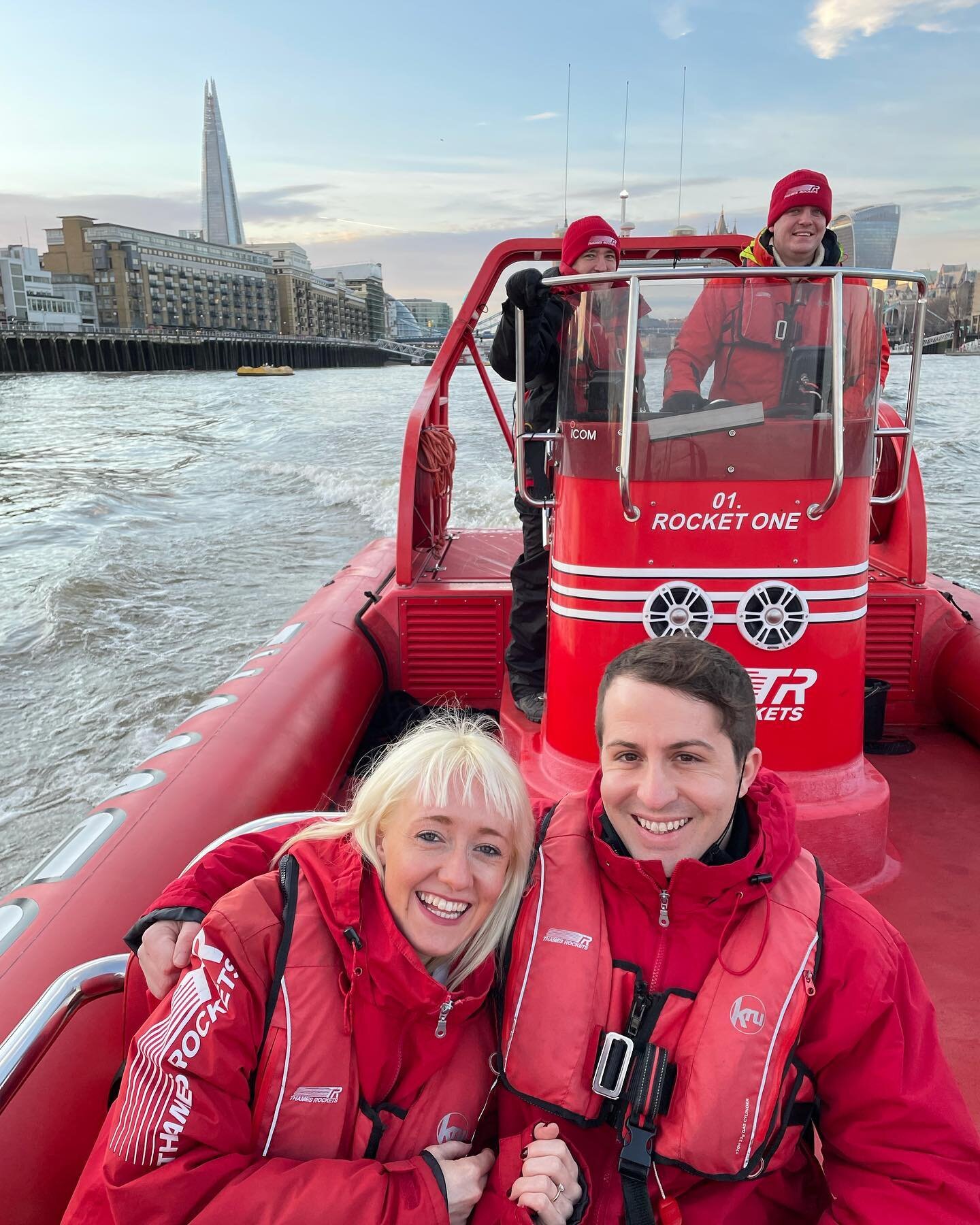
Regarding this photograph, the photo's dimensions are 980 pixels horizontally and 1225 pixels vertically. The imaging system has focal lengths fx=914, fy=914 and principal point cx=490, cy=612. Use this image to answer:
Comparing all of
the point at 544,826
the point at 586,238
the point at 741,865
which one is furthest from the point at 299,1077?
the point at 586,238

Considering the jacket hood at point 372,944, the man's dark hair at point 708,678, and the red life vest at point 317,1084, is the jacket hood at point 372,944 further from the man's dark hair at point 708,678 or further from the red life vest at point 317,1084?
the man's dark hair at point 708,678

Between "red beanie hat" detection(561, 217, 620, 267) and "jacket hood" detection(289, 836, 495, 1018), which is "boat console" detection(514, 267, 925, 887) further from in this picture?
"jacket hood" detection(289, 836, 495, 1018)

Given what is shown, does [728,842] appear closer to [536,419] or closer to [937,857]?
[937,857]

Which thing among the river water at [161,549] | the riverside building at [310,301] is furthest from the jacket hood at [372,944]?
the riverside building at [310,301]

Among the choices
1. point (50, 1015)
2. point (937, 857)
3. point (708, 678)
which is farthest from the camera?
point (937, 857)

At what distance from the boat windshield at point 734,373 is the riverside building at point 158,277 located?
106 metres

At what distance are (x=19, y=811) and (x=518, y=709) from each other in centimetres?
286

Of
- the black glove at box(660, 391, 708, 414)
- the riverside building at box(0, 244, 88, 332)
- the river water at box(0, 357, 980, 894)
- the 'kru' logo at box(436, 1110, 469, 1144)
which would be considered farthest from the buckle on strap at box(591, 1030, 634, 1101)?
the riverside building at box(0, 244, 88, 332)

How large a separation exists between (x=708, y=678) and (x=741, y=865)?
29 cm

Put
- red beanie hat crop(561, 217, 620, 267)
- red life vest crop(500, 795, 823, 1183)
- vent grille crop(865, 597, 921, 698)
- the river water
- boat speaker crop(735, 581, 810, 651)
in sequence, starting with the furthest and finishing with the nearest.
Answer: the river water, vent grille crop(865, 597, 921, 698), red beanie hat crop(561, 217, 620, 267), boat speaker crop(735, 581, 810, 651), red life vest crop(500, 795, 823, 1183)

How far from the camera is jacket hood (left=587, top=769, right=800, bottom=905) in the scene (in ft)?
Answer: 4.59

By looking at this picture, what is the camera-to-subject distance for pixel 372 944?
4.57ft

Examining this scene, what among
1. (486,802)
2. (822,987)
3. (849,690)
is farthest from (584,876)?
(849,690)

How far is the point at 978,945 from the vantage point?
235 centimetres
